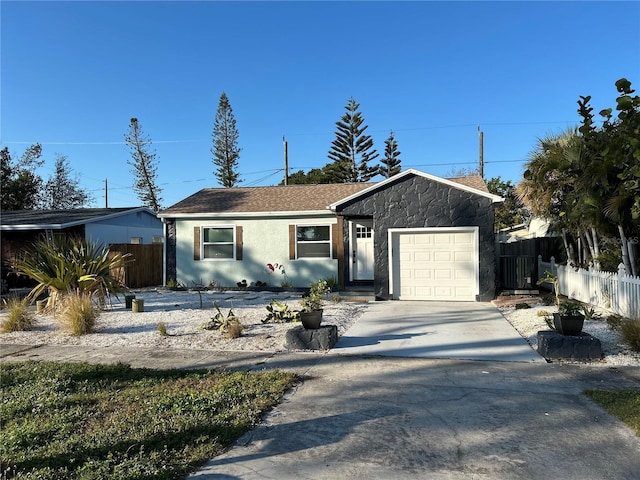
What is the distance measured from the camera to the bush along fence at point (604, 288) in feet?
27.3

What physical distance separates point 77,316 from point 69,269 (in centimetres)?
165

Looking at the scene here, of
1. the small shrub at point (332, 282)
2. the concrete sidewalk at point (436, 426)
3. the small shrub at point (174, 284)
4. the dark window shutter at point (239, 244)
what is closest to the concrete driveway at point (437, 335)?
the concrete sidewalk at point (436, 426)

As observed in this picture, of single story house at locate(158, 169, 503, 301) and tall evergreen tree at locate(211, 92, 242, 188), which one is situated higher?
tall evergreen tree at locate(211, 92, 242, 188)

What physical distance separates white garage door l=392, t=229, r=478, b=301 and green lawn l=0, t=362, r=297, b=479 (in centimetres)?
776

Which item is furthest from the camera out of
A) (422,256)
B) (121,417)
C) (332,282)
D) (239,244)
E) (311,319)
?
(239,244)

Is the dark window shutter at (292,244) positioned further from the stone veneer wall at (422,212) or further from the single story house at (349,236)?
the stone veneer wall at (422,212)

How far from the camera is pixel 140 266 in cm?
1766

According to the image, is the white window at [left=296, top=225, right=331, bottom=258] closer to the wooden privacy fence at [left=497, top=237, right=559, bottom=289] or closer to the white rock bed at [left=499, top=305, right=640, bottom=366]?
the wooden privacy fence at [left=497, top=237, right=559, bottom=289]

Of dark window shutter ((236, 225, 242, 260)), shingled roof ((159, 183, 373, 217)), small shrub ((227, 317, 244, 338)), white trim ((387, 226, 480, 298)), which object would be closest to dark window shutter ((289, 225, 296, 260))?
shingled roof ((159, 183, 373, 217))

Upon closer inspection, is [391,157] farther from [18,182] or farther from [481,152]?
[18,182]

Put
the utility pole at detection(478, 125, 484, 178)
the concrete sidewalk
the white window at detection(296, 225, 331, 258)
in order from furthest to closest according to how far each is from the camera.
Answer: the utility pole at detection(478, 125, 484, 178)
the white window at detection(296, 225, 331, 258)
the concrete sidewalk

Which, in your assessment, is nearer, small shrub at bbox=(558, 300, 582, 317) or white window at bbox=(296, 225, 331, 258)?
small shrub at bbox=(558, 300, 582, 317)

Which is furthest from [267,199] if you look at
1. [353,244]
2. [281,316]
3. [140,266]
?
[281,316]

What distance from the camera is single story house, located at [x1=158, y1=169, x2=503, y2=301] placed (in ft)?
40.7
